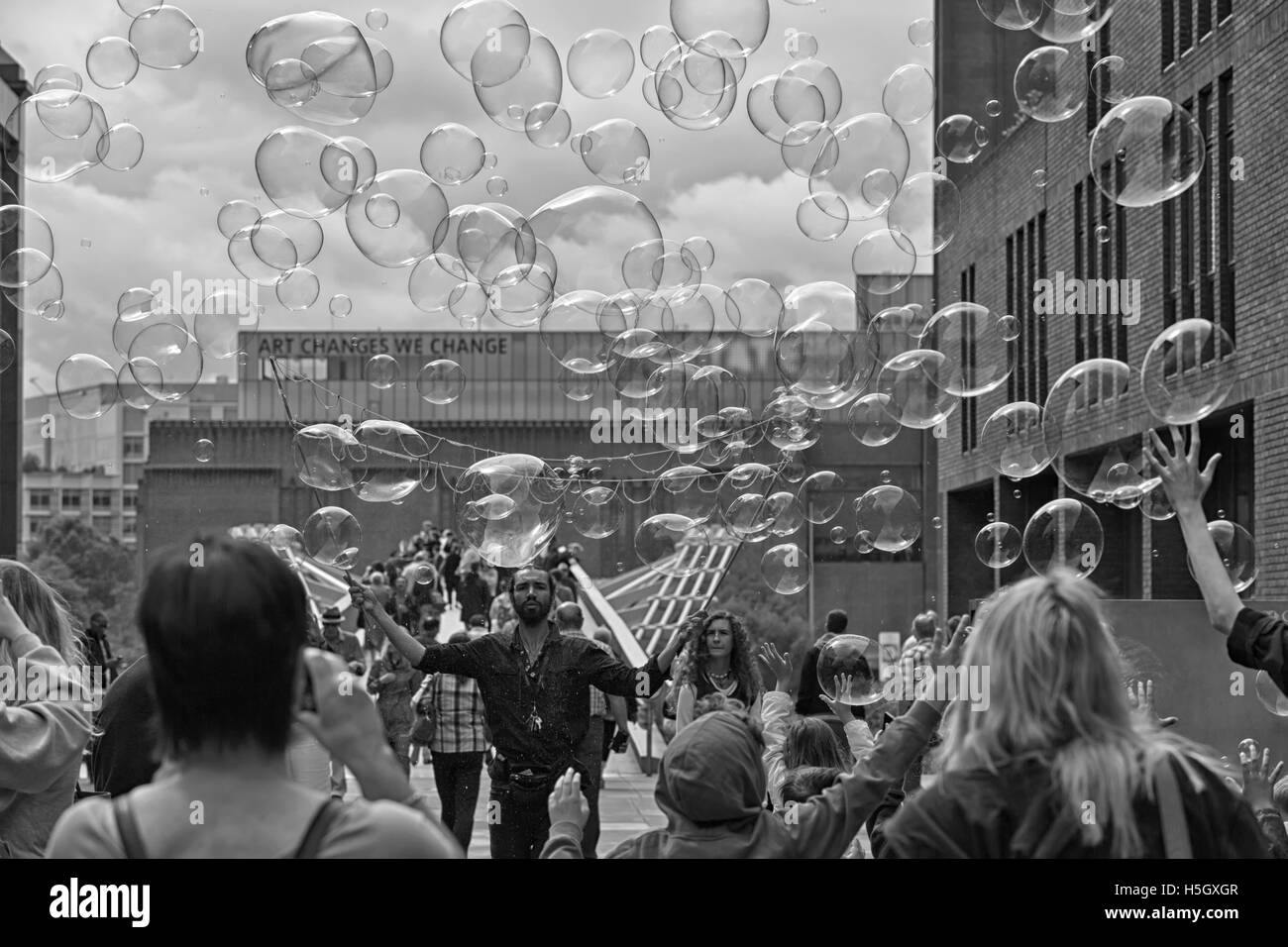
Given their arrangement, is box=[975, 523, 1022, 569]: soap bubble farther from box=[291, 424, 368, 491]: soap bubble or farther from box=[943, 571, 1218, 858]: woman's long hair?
box=[943, 571, 1218, 858]: woman's long hair

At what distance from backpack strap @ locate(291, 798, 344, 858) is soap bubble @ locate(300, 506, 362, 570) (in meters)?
6.50

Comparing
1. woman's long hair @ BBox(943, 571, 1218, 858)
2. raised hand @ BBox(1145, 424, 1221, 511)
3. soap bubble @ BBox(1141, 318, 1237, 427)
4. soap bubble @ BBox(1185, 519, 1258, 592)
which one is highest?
soap bubble @ BBox(1141, 318, 1237, 427)

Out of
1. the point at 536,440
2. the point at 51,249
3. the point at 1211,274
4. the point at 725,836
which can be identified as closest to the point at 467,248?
the point at 51,249

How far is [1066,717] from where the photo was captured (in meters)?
2.43

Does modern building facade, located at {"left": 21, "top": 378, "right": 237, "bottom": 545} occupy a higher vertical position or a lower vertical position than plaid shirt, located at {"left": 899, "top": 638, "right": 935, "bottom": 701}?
higher

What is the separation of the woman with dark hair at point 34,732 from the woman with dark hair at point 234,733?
143 centimetres

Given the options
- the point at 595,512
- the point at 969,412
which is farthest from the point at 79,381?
the point at 969,412

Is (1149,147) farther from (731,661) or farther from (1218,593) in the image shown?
(1218,593)

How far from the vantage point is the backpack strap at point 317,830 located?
193 centimetres

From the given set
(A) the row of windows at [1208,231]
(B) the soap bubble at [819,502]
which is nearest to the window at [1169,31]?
(A) the row of windows at [1208,231]

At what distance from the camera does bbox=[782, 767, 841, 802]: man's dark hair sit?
4.46 metres

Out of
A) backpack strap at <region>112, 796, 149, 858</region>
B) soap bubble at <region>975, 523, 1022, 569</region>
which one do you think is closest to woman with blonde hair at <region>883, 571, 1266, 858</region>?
backpack strap at <region>112, 796, 149, 858</region>

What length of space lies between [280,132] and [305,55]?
0.63 metres
